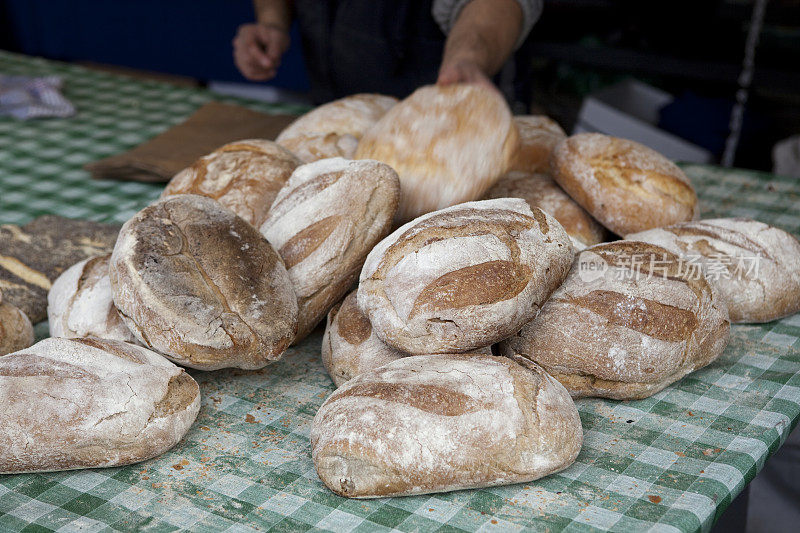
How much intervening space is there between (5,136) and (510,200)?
2.06 meters

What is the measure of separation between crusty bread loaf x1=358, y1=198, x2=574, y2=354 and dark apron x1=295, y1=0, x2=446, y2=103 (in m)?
1.39

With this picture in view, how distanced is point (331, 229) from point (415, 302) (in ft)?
0.85

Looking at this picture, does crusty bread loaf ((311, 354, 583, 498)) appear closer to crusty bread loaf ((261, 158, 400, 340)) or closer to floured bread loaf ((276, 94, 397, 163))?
crusty bread loaf ((261, 158, 400, 340))

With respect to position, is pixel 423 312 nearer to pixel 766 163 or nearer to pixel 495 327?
pixel 495 327

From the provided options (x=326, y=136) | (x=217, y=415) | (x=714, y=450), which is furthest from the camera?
(x=326, y=136)

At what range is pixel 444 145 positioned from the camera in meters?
1.43

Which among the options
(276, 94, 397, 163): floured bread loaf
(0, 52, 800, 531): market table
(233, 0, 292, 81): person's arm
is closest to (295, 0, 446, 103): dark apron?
(233, 0, 292, 81): person's arm

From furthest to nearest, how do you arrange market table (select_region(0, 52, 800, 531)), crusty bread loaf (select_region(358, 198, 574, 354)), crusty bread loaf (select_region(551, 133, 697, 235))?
crusty bread loaf (select_region(551, 133, 697, 235))
crusty bread loaf (select_region(358, 198, 574, 354))
market table (select_region(0, 52, 800, 531))

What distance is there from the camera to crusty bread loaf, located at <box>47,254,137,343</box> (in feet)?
4.19

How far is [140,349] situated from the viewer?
1.17 meters

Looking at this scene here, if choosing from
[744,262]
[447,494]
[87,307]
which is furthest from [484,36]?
[447,494]

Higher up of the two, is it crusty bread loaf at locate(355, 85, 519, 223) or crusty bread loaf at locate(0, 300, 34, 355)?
crusty bread loaf at locate(355, 85, 519, 223)

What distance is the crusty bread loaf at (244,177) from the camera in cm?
152

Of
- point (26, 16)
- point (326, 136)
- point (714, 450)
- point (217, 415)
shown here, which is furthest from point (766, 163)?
point (26, 16)
